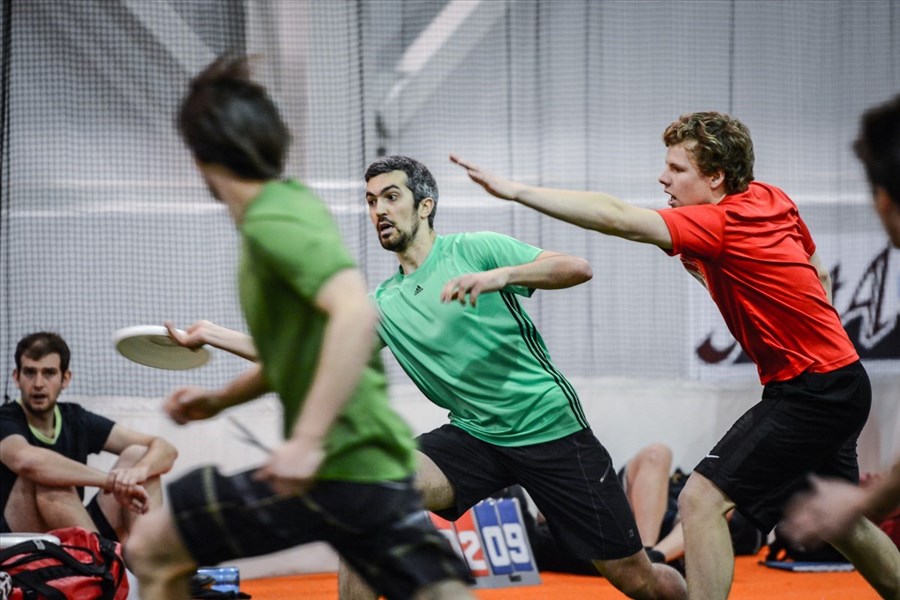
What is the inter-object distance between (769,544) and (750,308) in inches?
142

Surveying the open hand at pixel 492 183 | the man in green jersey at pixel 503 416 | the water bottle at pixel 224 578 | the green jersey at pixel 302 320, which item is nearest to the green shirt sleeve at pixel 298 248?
the green jersey at pixel 302 320

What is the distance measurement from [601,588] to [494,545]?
0.66 m

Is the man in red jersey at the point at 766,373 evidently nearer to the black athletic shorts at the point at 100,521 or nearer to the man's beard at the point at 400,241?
the man's beard at the point at 400,241

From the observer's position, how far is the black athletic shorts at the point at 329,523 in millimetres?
2420

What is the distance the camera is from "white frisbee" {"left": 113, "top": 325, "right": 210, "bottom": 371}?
12.4ft

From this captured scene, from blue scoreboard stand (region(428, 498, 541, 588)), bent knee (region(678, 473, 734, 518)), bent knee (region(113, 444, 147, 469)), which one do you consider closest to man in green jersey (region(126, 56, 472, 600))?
bent knee (region(678, 473, 734, 518))

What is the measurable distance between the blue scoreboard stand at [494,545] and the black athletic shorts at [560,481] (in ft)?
7.98

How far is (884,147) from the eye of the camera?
7.89ft

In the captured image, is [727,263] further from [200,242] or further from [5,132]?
[5,132]

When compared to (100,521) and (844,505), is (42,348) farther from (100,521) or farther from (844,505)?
(844,505)

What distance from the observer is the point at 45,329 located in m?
6.82

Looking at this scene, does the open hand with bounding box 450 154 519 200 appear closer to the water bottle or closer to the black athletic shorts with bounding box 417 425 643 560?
the black athletic shorts with bounding box 417 425 643 560

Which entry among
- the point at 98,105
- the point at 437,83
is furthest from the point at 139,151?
the point at 437,83

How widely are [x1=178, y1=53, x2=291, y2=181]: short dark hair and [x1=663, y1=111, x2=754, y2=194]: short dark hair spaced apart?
2.01 meters
